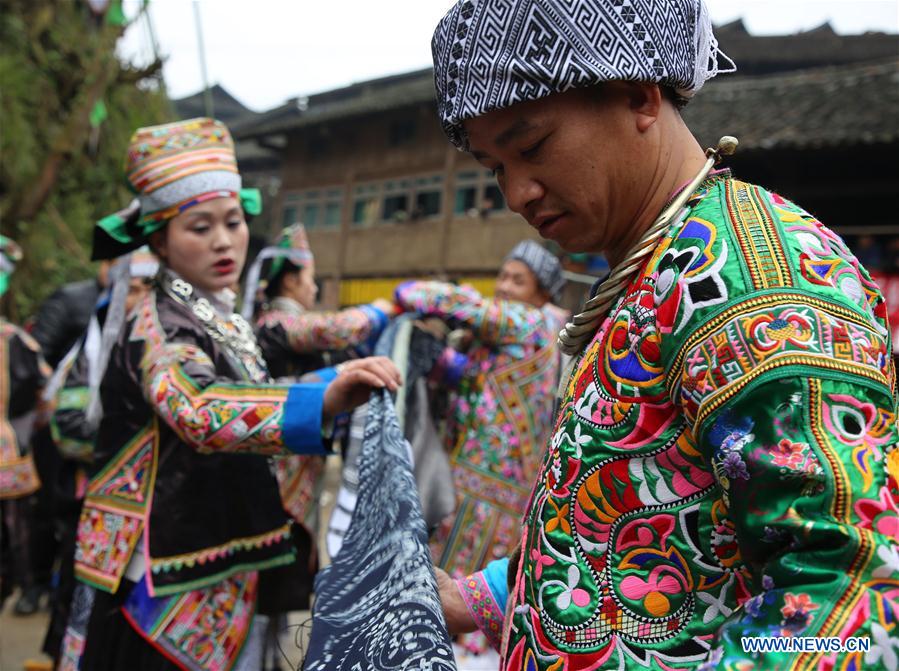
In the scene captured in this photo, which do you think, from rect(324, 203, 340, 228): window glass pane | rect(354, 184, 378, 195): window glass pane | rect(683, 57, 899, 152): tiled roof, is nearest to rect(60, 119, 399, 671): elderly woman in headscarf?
rect(683, 57, 899, 152): tiled roof

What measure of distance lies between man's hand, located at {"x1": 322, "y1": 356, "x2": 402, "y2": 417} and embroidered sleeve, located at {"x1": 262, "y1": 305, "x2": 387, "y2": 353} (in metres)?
1.33

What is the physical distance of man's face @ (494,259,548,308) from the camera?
14.7 ft

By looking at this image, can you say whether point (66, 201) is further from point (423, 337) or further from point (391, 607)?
point (391, 607)

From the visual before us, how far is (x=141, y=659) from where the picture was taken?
7.27 feet

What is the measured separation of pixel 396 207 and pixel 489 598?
68.2ft

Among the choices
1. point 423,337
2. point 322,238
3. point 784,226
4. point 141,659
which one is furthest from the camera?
point 322,238

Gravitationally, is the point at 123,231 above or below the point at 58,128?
above

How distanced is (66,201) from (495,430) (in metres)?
9.71

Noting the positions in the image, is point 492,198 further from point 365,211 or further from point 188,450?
point 188,450

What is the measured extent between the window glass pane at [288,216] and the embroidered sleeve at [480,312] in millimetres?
21707

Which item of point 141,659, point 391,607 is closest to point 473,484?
point 141,659

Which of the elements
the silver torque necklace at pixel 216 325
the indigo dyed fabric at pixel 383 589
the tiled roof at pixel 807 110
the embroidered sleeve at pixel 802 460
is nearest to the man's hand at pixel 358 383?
the indigo dyed fabric at pixel 383 589

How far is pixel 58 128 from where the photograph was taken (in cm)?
1054

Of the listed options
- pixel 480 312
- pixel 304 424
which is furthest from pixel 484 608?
pixel 480 312
